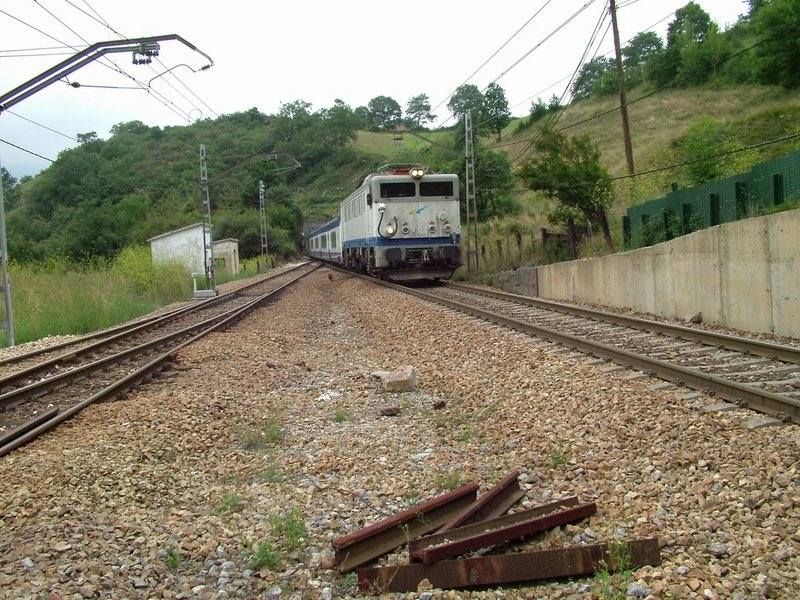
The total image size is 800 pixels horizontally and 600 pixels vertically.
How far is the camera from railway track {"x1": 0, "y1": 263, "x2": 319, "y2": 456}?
734 centimetres

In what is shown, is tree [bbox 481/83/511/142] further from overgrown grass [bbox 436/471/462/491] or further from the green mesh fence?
overgrown grass [bbox 436/471/462/491]

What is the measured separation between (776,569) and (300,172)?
A: 366 ft

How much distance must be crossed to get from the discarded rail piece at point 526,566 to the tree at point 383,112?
118 meters

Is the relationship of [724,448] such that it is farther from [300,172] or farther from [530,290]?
[300,172]

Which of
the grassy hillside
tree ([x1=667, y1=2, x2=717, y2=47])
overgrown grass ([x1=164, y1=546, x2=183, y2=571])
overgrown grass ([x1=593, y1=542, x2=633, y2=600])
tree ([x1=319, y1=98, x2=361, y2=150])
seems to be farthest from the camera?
tree ([x1=319, y1=98, x2=361, y2=150])

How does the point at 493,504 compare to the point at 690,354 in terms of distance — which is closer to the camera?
the point at 493,504

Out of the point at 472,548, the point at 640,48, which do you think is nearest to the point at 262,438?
the point at 472,548

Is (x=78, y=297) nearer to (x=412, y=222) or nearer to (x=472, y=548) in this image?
(x=412, y=222)

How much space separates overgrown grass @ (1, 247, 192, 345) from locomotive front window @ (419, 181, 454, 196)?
9905 millimetres

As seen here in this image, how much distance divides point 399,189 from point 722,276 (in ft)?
41.1

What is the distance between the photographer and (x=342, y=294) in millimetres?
23766

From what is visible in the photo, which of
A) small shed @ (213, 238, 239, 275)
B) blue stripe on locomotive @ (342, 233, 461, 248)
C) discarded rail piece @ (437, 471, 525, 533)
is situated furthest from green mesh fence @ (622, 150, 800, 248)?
small shed @ (213, 238, 239, 275)

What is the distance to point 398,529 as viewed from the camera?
4258mm

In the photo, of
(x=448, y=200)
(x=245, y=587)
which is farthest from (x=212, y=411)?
(x=448, y=200)
